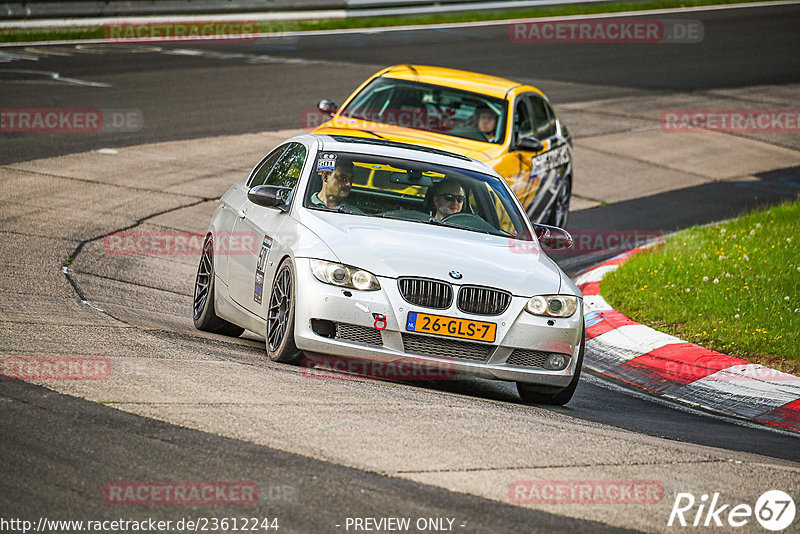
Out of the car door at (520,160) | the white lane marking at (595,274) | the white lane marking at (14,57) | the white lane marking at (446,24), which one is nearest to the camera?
the white lane marking at (595,274)

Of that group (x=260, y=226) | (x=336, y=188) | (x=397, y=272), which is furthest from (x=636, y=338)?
(x=260, y=226)

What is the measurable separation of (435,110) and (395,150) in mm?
4155

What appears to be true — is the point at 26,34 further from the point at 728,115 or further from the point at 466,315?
the point at 466,315

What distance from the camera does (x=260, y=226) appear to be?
848cm

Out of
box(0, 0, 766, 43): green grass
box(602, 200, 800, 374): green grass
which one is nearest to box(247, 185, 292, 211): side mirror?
box(602, 200, 800, 374): green grass

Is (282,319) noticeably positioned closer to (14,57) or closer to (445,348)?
(445,348)

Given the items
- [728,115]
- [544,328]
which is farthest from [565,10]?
[544,328]

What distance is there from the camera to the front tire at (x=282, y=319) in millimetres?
7469

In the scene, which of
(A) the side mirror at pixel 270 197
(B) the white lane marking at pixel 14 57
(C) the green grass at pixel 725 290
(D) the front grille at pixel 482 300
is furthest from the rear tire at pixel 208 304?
(B) the white lane marking at pixel 14 57

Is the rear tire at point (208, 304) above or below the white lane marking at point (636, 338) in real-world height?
above

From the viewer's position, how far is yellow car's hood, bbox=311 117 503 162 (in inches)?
481

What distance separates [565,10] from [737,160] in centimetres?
1710

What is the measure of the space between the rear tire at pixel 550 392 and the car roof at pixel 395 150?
6.30 ft

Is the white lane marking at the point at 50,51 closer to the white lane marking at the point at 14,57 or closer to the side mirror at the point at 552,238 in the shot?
the white lane marking at the point at 14,57
